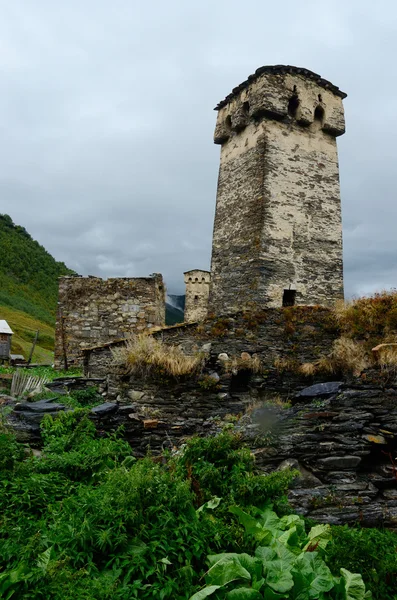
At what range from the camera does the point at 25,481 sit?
4.74m

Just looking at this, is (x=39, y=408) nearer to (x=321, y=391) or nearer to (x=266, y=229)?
(x=321, y=391)

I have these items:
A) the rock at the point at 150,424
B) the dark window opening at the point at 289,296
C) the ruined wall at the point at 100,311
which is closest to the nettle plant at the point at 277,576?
the rock at the point at 150,424

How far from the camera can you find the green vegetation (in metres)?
3.65

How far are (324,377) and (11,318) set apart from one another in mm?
40073

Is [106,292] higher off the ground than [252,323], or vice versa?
[106,292]

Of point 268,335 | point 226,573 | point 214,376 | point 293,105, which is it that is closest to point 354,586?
point 226,573

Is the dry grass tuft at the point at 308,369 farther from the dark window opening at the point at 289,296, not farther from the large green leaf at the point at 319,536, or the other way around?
the dark window opening at the point at 289,296

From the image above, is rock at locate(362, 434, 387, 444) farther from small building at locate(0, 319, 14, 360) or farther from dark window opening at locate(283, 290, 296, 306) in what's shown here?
small building at locate(0, 319, 14, 360)

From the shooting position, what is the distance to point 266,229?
50.2 feet

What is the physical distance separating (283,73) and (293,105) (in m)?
1.12

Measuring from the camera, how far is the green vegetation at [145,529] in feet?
12.0

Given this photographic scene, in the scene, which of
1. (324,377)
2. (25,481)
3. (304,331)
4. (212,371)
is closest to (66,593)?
(25,481)

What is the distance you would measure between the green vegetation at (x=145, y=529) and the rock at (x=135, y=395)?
9.84 ft

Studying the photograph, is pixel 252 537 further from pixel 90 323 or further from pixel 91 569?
pixel 90 323
